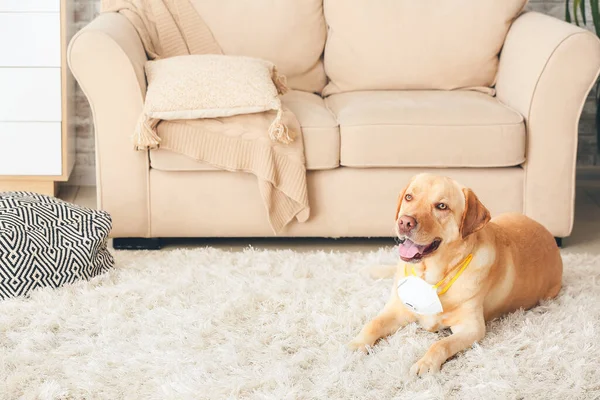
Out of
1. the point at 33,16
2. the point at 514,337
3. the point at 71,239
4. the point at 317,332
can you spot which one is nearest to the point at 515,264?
the point at 514,337

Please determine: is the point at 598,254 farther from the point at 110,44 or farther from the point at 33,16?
the point at 33,16

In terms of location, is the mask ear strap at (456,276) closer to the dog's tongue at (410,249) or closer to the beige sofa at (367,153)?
the dog's tongue at (410,249)

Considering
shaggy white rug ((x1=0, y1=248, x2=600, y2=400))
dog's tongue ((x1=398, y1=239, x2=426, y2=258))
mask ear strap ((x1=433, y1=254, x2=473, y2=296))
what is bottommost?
shaggy white rug ((x1=0, y1=248, x2=600, y2=400))

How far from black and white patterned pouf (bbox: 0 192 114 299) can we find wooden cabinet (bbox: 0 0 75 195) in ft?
2.14

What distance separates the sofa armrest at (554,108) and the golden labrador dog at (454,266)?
2.08 ft

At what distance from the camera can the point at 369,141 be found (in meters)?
2.76

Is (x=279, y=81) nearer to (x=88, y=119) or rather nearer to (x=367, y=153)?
(x=367, y=153)

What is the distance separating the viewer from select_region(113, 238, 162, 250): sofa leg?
2885 mm

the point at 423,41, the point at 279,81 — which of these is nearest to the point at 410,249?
the point at 279,81

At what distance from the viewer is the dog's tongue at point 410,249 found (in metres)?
1.99

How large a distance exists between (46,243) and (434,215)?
118cm

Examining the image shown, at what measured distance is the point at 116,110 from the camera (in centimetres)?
275

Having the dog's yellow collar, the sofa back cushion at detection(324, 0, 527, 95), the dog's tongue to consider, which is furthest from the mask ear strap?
the sofa back cushion at detection(324, 0, 527, 95)

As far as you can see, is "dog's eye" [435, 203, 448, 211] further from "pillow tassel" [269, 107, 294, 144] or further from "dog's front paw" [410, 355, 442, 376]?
"pillow tassel" [269, 107, 294, 144]
